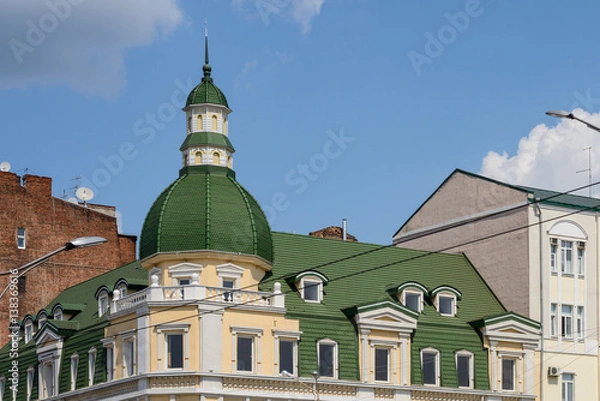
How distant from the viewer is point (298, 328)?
60.8m

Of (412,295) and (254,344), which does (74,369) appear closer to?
(254,344)

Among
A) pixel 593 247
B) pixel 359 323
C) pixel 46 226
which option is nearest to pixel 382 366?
pixel 359 323

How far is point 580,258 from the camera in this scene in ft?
226

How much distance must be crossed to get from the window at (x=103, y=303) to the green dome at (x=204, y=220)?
15.7 feet

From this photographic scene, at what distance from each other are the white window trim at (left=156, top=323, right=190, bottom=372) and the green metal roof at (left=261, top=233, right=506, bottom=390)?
4995 mm

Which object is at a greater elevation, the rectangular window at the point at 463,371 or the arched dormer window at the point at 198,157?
the arched dormer window at the point at 198,157

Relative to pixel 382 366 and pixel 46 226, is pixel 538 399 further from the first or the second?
pixel 46 226

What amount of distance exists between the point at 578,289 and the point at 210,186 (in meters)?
19.5

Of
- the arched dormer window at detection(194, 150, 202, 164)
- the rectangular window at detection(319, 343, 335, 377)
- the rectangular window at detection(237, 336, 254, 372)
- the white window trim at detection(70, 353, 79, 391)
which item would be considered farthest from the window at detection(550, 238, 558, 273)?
the white window trim at detection(70, 353, 79, 391)

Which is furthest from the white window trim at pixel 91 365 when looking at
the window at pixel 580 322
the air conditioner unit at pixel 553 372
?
the window at pixel 580 322

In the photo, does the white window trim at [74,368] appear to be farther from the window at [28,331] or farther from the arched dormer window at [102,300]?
the window at [28,331]

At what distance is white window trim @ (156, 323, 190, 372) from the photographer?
57.9 m

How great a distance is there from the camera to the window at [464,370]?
212 ft

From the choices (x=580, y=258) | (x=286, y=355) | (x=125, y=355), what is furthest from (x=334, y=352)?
(x=580, y=258)
